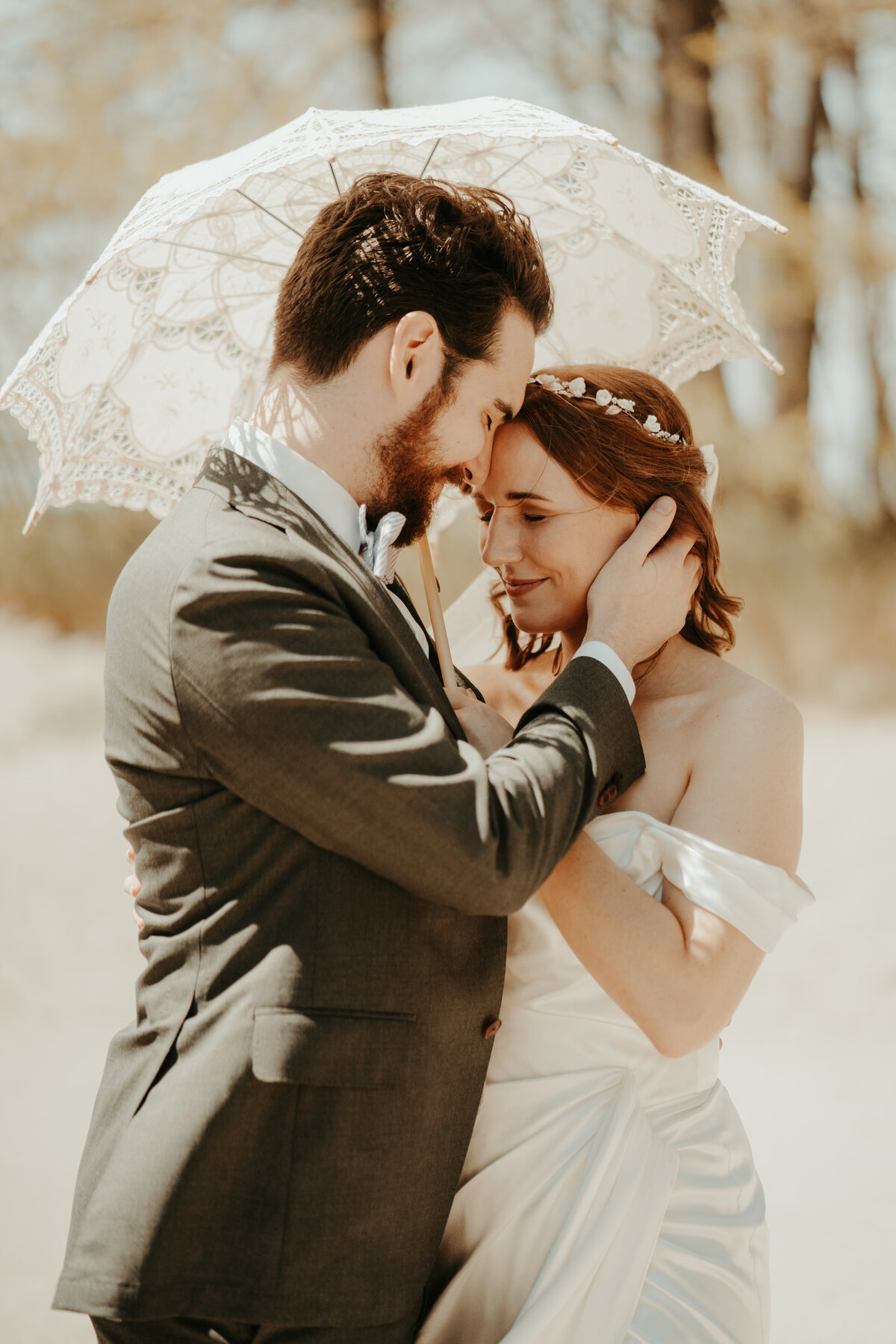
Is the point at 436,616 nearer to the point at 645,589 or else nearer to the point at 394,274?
the point at 645,589

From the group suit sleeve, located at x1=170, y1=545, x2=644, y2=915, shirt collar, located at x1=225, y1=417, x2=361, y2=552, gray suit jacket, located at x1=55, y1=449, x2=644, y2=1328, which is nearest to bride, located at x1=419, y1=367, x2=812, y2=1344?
gray suit jacket, located at x1=55, y1=449, x2=644, y2=1328

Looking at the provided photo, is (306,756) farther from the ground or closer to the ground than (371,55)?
closer to the ground

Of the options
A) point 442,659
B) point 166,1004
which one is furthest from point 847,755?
point 166,1004

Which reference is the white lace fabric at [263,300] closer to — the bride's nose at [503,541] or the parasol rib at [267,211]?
the parasol rib at [267,211]

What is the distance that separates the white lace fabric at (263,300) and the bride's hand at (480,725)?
36.5 inches

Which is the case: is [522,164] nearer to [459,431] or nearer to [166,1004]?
[459,431]

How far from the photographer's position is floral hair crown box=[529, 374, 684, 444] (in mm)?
2322

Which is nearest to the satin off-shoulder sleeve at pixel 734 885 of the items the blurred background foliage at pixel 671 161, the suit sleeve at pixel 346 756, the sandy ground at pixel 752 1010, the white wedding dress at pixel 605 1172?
the white wedding dress at pixel 605 1172

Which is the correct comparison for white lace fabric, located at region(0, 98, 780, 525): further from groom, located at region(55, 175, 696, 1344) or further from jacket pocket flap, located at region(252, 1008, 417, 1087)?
jacket pocket flap, located at region(252, 1008, 417, 1087)

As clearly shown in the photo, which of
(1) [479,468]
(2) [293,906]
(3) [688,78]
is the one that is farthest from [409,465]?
(3) [688,78]

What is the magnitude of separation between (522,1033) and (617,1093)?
19 centimetres

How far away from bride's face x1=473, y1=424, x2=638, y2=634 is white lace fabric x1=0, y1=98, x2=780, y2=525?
54cm

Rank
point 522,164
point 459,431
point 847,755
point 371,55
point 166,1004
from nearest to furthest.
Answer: point 166,1004 < point 459,431 < point 522,164 < point 847,755 < point 371,55

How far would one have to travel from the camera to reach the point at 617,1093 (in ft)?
6.43
